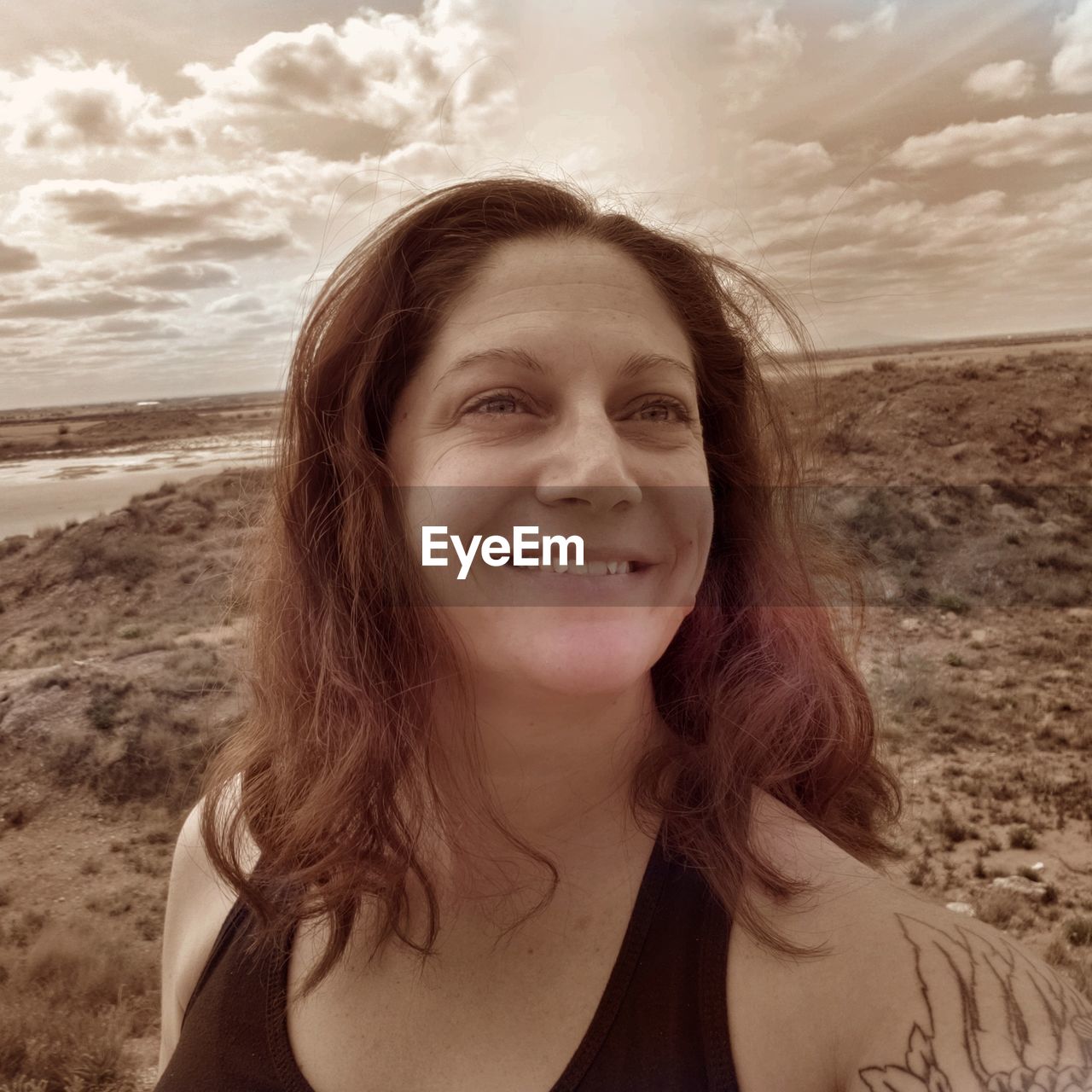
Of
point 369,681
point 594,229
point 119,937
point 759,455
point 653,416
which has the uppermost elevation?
point 594,229

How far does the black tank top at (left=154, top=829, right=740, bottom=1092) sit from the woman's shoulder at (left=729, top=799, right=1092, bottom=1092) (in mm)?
38

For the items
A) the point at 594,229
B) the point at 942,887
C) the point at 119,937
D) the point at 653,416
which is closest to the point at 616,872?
the point at 653,416

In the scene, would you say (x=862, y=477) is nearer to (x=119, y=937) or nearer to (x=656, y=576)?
(x=119, y=937)

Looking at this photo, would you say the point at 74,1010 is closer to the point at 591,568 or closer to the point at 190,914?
the point at 190,914

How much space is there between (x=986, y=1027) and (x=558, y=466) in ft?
2.93

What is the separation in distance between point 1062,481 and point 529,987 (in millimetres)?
15152

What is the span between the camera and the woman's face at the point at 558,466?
124 cm

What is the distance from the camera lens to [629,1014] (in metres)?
1.10

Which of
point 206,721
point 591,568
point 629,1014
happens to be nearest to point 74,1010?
point 206,721

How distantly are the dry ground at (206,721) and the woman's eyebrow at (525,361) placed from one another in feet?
2.50

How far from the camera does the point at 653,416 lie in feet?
4.65

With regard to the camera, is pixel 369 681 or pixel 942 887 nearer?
pixel 369 681

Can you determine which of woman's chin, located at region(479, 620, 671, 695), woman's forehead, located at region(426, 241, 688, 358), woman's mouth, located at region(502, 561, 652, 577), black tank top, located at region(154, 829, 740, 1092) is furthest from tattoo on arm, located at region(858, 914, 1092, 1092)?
woman's forehead, located at region(426, 241, 688, 358)
